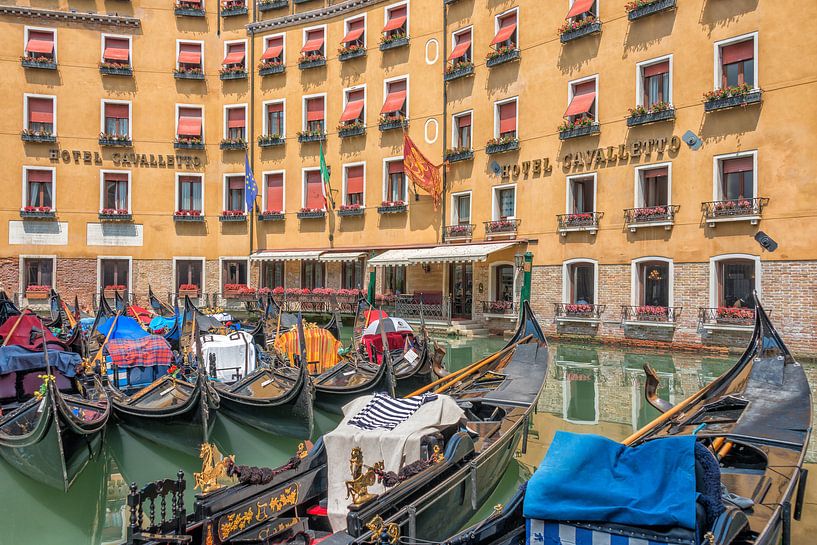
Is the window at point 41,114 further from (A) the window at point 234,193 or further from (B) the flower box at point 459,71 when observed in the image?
(B) the flower box at point 459,71

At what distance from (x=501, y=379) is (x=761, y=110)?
7.29 m

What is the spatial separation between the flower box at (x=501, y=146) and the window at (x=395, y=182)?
2.62m

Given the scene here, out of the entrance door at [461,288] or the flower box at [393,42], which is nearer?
the entrance door at [461,288]

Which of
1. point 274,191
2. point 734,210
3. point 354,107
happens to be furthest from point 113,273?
point 734,210

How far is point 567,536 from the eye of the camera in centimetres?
275

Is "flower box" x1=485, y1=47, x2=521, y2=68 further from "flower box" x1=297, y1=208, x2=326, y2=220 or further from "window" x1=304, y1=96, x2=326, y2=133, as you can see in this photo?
"flower box" x1=297, y1=208, x2=326, y2=220

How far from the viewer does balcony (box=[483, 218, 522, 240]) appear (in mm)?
14484


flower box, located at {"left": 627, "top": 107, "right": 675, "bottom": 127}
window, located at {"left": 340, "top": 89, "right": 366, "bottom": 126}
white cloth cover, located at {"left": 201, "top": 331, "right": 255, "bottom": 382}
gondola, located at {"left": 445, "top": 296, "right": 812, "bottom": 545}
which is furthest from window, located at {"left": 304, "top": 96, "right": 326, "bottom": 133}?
gondola, located at {"left": 445, "top": 296, "right": 812, "bottom": 545}

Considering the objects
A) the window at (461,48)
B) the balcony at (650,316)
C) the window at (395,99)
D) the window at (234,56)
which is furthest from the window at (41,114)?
the balcony at (650,316)

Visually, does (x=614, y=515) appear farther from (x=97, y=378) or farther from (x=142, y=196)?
(x=142, y=196)

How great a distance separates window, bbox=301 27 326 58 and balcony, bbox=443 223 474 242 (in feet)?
20.6

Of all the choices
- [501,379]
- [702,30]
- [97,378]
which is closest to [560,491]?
[501,379]

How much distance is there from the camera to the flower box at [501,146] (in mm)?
14359

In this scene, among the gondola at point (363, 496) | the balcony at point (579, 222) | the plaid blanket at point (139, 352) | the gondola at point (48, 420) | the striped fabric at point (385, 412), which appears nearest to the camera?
the gondola at point (363, 496)
